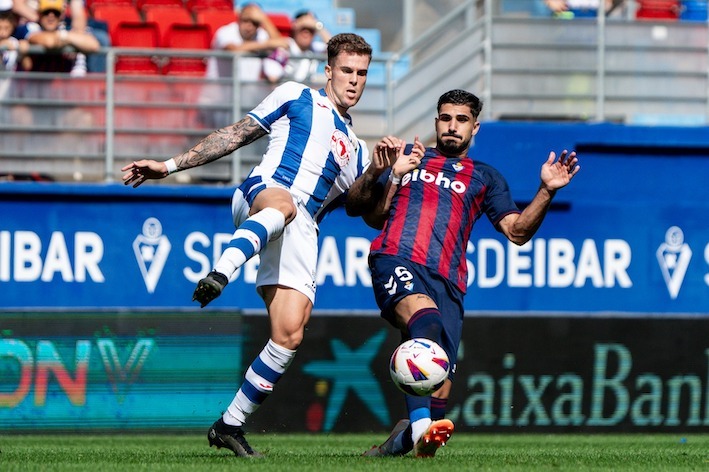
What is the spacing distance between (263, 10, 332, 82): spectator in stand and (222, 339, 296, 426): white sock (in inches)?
266

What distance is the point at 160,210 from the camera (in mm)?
14406

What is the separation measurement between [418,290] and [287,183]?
95cm

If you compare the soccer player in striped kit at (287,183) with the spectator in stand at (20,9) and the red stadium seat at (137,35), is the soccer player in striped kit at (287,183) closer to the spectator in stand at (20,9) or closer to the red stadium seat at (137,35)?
the spectator in stand at (20,9)

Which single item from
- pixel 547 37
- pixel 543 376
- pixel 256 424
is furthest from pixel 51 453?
pixel 547 37

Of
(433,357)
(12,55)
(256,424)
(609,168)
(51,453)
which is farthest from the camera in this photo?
(609,168)

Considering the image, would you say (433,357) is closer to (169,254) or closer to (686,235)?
(169,254)

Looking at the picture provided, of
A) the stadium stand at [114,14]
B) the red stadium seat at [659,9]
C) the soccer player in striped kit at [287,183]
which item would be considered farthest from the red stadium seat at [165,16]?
the soccer player in striped kit at [287,183]

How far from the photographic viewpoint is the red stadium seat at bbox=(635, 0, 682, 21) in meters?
15.7

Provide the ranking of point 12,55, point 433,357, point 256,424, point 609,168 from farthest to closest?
point 609,168, point 12,55, point 256,424, point 433,357

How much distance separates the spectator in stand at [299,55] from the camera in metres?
14.3

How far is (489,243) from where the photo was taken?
1494 cm

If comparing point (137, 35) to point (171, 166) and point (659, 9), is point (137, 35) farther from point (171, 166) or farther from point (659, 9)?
point (171, 166)

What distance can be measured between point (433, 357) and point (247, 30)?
7.92m

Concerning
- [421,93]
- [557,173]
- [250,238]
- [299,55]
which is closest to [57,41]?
[299,55]
